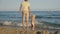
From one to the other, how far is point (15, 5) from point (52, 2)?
2.61 meters

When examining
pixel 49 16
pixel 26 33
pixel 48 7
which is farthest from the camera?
pixel 49 16

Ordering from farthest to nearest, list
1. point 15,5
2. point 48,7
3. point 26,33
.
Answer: point 48,7 → point 15,5 → point 26,33

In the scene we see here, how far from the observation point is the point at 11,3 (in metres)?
11.7

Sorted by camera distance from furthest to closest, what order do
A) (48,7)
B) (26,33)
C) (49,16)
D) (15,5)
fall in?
(49,16) → (48,7) → (15,5) → (26,33)

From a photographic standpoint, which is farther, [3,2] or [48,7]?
[48,7]

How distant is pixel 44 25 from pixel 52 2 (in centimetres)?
170

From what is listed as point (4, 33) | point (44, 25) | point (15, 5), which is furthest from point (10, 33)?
point (44, 25)

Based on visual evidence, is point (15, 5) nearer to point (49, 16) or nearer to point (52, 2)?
point (52, 2)

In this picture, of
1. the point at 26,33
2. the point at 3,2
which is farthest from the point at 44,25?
the point at 26,33

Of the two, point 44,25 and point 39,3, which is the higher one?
point 39,3

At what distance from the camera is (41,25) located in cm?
1217

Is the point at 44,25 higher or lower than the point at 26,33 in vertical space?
lower

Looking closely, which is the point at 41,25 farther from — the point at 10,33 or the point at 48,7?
the point at 10,33

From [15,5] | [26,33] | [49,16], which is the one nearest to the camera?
[26,33]
